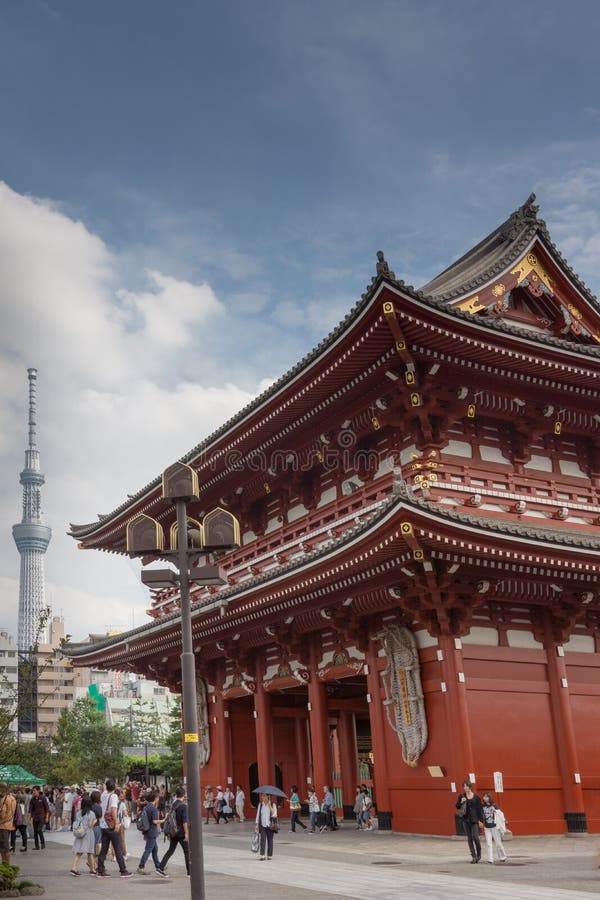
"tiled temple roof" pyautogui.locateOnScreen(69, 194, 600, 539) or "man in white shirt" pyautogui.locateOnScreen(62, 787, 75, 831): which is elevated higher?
"tiled temple roof" pyautogui.locateOnScreen(69, 194, 600, 539)

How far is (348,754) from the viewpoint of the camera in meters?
31.2

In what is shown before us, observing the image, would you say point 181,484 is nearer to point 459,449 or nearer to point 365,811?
point 459,449

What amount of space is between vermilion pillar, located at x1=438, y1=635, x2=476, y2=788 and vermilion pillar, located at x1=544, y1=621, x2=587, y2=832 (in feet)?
10.0

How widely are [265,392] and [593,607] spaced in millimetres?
11597

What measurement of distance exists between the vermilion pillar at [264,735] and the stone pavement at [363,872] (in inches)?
163

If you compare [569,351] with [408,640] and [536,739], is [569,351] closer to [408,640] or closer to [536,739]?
[408,640]

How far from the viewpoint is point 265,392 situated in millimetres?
26672

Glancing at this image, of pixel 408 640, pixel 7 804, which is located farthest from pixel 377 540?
pixel 7 804

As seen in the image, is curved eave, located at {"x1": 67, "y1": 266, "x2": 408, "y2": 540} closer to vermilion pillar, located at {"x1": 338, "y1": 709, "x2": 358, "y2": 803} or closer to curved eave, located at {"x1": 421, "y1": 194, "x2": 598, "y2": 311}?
curved eave, located at {"x1": 421, "y1": 194, "x2": 598, "y2": 311}

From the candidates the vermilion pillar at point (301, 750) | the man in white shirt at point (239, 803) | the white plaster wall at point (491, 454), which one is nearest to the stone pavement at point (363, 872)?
the man in white shirt at point (239, 803)

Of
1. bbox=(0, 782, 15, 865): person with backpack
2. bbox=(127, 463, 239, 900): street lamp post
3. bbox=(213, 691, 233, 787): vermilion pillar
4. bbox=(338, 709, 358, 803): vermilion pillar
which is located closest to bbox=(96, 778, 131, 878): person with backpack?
bbox=(0, 782, 15, 865): person with backpack

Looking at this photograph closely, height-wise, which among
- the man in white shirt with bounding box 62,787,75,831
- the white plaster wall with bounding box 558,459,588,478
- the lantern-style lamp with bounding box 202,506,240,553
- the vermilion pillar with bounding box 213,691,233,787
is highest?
the white plaster wall with bounding box 558,459,588,478

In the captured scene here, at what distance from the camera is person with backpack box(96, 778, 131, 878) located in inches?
762

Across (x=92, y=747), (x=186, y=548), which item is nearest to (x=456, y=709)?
(x=186, y=548)
